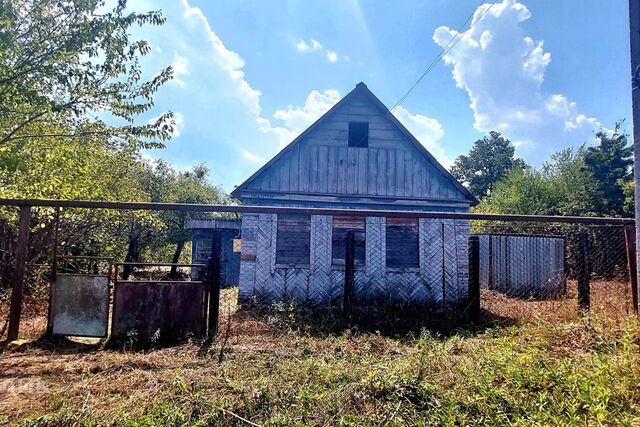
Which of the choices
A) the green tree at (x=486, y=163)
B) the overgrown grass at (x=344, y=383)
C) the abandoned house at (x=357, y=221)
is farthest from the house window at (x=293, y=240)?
the green tree at (x=486, y=163)

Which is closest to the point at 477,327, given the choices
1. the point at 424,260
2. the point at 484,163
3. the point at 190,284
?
the point at 424,260

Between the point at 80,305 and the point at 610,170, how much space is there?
24.0 m

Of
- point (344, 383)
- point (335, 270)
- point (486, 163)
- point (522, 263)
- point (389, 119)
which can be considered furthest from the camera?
point (486, 163)

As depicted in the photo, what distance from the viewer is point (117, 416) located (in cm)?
282

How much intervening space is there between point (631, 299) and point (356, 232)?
5192mm

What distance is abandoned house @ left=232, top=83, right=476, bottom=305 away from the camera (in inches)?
337

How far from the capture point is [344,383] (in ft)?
11.0

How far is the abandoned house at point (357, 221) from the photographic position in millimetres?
8562

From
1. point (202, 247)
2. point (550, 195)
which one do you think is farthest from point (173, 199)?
point (550, 195)

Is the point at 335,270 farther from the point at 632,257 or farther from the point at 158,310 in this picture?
the point at 632,257

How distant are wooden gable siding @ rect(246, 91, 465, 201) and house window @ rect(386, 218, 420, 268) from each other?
2.58 feet

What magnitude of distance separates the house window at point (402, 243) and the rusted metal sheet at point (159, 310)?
5.12m

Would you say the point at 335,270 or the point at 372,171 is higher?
the point at 372,171

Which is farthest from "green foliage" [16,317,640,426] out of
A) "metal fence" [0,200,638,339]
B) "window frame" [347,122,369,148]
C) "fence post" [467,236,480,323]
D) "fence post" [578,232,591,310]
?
"window frame" [347,122,369,148]
